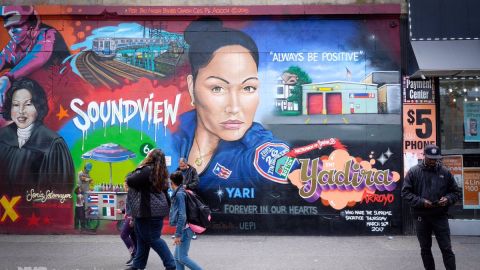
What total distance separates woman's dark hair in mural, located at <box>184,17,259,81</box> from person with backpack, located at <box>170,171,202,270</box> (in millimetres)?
4547

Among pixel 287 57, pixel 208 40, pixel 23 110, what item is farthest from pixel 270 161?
pixel 23 110

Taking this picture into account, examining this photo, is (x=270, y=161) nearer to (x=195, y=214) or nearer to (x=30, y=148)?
(x=195, y=214)

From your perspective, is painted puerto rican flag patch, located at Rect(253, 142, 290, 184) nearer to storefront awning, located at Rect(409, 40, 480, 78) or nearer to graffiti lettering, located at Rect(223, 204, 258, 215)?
graffiti lettering, located at Rect(223, 204, 258, 215)

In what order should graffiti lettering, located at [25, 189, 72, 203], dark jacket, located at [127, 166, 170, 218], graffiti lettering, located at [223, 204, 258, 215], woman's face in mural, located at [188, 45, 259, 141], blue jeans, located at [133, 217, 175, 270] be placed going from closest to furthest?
1. dark jacket, located at [127, 166, 170, 218]
2. blue jeans, located at [133, 217, 175, 270]
3. graffiti lettering, located at [223, 204, 258, 215]
4. woman's face in mural, located at [188, 45, 259, 141]
5. graffiti lettering, located at [25, 189, 72, 203]

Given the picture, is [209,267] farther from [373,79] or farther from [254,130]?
[373,79]

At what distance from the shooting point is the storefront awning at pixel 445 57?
9.70m

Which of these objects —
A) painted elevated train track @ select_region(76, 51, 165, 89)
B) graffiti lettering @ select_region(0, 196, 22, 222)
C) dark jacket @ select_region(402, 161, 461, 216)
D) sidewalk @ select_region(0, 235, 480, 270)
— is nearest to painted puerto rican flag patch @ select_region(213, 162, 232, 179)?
sidewalk @ select_region(0, 235, 480, 270)

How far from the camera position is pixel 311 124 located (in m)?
10.5

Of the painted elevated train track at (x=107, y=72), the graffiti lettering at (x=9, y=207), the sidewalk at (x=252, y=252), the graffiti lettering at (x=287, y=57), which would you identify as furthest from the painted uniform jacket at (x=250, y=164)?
the graffiti lettering at (x=9, y=207)

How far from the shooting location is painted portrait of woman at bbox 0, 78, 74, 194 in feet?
35.4

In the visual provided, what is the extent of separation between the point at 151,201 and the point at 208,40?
5.17 meters

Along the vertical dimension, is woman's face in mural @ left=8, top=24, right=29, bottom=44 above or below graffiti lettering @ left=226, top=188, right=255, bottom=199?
above

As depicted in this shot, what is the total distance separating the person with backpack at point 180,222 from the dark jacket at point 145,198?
0.15 metres

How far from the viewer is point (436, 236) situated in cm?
672
